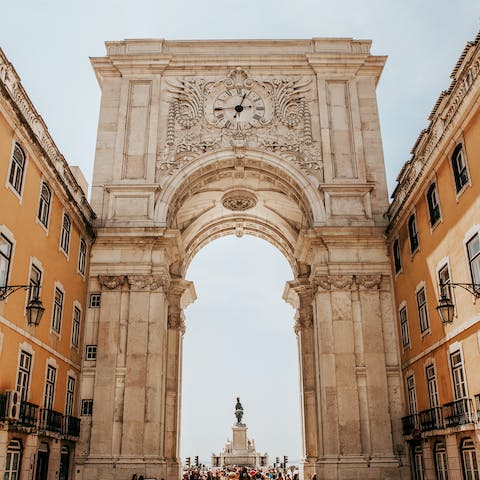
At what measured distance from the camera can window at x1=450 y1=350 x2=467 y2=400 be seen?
1883cm

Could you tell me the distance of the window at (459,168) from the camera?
1863 centimetres

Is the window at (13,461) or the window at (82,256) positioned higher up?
the window at (82,256)

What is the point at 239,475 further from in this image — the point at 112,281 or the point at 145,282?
the point at 112,281

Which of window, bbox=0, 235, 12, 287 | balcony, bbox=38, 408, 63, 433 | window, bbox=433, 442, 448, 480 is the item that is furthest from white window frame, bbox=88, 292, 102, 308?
window, bbox=433, 442, 448, 480

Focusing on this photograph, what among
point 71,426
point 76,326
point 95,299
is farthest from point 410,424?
point 95,299

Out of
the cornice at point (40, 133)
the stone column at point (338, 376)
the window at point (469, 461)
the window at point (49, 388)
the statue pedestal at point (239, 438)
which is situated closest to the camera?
the cornice at point (40, 133)

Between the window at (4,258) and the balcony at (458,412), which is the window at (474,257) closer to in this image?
the balcony at (458,412)

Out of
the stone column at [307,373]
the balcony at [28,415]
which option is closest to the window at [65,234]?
the balcony at [28,415]

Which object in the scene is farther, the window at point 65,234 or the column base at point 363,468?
the column base at point 363,468

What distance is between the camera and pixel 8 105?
57.6 ft

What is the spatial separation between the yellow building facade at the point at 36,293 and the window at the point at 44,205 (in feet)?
0.12

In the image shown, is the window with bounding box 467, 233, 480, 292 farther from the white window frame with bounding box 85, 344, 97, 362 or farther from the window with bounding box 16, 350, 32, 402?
the white window frame with bounding box 85, 344, 97, 362

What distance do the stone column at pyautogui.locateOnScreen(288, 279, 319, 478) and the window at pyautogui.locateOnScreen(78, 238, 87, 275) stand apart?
13407mm

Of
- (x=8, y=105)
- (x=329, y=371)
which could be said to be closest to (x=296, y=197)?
(x=329, y=371)
